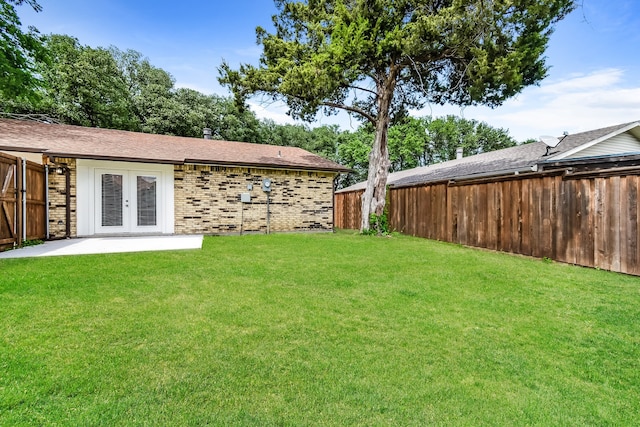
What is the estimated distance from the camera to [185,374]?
7.09 ft

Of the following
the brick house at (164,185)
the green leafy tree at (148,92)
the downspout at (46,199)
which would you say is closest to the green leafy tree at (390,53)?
the brick house at (164,185)

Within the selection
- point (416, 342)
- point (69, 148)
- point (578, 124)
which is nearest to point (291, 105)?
point (69, 148)

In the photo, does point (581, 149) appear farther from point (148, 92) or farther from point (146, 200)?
point (148, 92)

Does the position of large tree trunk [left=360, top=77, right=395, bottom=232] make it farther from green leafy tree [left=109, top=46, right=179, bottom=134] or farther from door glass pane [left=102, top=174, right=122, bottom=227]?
green leafy tree [left=109, top=46, right=179, bottom=134]

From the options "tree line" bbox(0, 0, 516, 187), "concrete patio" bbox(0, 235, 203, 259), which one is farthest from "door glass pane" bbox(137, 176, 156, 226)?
"tree line" bbox(0, 0, 516, 187)

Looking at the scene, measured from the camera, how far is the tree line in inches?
394

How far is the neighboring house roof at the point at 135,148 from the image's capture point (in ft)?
30.8

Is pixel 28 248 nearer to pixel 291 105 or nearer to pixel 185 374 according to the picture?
pixel 185 374

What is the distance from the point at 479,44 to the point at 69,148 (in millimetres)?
12490

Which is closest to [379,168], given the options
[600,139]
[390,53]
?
[390,53]

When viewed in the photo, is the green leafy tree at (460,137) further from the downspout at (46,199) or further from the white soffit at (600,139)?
the downspout at (46,199)

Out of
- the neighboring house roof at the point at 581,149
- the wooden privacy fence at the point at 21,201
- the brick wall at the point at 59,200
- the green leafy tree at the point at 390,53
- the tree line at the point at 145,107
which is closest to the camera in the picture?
the wooden privacy fence at the point at 21,201

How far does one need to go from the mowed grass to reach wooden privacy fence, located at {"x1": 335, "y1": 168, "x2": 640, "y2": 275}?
3.02ft

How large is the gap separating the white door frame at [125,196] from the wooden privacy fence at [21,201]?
34.6 inches
